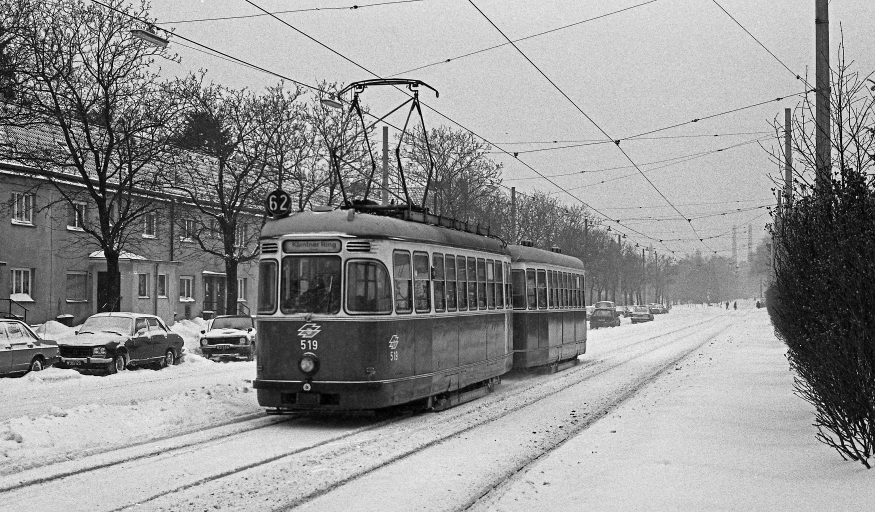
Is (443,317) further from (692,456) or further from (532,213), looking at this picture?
(532,213)

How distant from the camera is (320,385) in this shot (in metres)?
13.1

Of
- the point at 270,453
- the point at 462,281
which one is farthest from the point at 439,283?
the point at 270,453

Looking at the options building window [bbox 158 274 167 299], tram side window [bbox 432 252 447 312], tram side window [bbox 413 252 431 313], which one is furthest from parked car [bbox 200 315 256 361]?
building window [bbox 158 274 167 299]

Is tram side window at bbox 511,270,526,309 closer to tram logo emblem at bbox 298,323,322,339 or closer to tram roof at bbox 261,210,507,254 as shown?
tram roof at bbox 261,210,507,254

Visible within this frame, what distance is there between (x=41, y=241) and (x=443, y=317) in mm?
28992

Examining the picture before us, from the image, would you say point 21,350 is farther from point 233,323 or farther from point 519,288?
point 519,288

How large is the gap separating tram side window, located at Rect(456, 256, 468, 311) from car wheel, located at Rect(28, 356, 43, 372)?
437 inches

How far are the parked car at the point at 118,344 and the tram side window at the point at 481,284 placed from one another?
411 inches

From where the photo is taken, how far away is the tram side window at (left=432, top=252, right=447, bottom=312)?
15.1 m

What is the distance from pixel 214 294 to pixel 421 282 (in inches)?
1566

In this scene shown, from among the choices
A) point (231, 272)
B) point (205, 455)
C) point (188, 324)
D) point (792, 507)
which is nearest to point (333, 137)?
point (231, 272)

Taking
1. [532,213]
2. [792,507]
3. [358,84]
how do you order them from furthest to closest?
[532,213]
[358,84]
[792,507]

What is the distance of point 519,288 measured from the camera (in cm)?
2152

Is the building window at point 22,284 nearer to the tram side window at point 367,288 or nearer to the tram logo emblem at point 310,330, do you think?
the tram logo emblem at point 310,330
